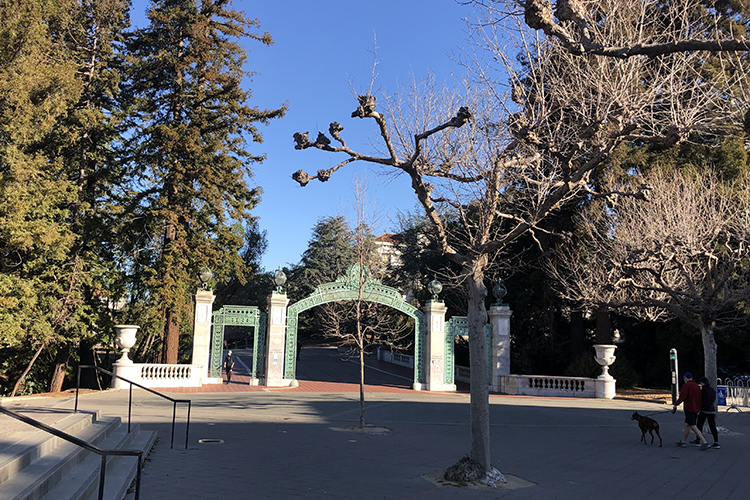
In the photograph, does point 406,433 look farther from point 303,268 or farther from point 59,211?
point 303,268

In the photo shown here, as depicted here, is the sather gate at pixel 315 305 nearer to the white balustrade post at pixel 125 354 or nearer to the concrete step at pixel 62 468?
the white balustrade post at pixel 125 354

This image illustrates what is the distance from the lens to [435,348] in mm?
24641

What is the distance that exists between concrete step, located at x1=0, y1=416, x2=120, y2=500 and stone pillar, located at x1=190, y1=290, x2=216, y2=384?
14827 mm

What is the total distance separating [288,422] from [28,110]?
1281cm

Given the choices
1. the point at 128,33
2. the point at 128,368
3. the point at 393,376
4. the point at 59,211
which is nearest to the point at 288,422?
the point at 128,368

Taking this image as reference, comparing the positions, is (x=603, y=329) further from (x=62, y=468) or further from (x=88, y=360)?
(x=62, y=468)

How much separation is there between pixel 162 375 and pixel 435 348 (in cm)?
1087

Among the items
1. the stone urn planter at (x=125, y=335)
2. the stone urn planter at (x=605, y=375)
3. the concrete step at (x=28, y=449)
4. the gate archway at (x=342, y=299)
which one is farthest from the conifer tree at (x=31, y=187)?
the stone urn planter at (x=605, y=375)

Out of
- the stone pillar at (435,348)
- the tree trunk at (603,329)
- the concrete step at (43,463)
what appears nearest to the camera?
the concrete step at (43,463)

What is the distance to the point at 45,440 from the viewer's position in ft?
20.9

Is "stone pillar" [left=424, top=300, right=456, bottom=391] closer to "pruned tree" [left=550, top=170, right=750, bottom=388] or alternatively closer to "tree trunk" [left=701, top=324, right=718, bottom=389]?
"pruned tree" [left=550, top=170, right=750, bottom=388]

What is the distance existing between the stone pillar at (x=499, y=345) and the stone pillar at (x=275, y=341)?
8629 mm

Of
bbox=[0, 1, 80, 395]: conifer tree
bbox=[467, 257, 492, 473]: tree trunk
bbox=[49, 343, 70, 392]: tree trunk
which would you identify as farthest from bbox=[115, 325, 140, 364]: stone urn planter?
bbox=[467, 257, 492, 473]: tree trunk

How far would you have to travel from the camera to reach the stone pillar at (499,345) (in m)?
24.4
